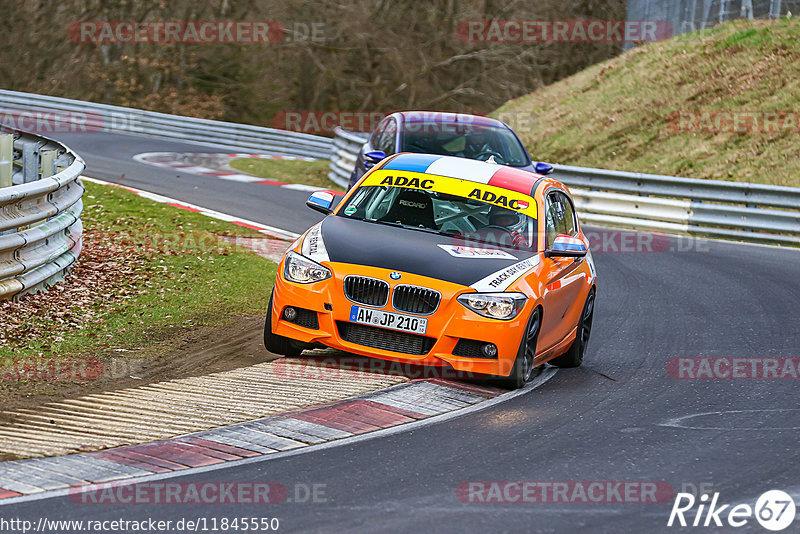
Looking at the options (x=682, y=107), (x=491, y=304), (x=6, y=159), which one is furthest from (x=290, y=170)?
(x=491, y=304)

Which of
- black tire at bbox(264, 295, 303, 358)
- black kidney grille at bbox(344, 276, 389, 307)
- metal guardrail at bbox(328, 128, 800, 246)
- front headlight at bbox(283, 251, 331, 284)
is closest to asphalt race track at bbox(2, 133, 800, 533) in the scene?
black kidney grille at bbox(344, 276, 389, 307)

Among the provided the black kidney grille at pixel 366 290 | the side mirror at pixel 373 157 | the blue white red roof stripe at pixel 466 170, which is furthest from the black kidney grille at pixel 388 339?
the side mirror at pixel 373 157

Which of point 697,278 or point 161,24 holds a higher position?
point 161,24

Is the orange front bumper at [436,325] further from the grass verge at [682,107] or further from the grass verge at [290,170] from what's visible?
the grass verge at [682,107]

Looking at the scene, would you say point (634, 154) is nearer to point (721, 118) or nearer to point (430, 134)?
point (721, 118)

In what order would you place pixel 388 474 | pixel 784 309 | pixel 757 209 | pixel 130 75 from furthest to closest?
pixel 130 75
pixel 757 209
pixel 784 309
pixel 388 474

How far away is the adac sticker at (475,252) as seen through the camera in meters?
8.66

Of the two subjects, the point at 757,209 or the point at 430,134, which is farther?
the point at 757,209

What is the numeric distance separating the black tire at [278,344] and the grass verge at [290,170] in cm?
1506

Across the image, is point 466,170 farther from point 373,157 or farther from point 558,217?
point 373,157

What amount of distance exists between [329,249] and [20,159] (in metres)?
8.70

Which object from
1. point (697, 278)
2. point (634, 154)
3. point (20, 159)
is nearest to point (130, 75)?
point (634, 154)

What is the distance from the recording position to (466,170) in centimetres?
988

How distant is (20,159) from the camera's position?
15812mm
